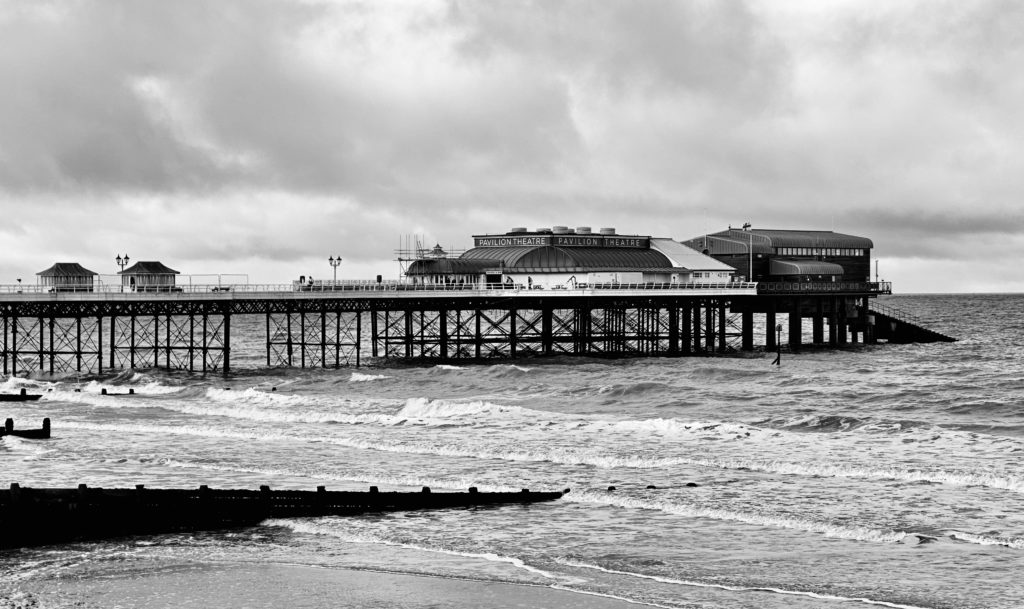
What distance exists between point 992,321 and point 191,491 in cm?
15967

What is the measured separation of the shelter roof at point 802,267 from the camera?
354 ft

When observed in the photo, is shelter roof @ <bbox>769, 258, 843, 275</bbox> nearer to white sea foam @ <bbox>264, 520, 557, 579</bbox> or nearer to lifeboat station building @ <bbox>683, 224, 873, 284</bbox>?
lifeboat station building @ <bbox>683, 224, 873, 284</bbox>

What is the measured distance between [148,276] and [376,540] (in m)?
61.8

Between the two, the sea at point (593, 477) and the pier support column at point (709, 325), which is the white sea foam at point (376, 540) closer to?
the sea at point (593, 477)

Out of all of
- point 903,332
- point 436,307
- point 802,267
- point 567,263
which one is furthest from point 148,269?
point 903,332

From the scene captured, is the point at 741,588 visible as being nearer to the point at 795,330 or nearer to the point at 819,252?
the point at 795,330

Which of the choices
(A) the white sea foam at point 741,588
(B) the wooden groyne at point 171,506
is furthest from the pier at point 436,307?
(A) the white sea foam at point 741,588

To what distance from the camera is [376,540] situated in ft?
97.1

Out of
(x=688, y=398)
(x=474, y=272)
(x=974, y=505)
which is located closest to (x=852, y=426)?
(x=688, y=398)

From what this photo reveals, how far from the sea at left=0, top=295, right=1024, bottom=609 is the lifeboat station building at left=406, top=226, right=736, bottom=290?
24.5 metres

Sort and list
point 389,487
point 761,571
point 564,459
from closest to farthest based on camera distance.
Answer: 1. point 761,571
2. point 389,487
3. point 564,459

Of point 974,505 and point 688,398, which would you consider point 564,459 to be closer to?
point 974,505

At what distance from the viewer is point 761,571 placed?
26.3m

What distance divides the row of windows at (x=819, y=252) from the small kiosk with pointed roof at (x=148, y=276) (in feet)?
169
